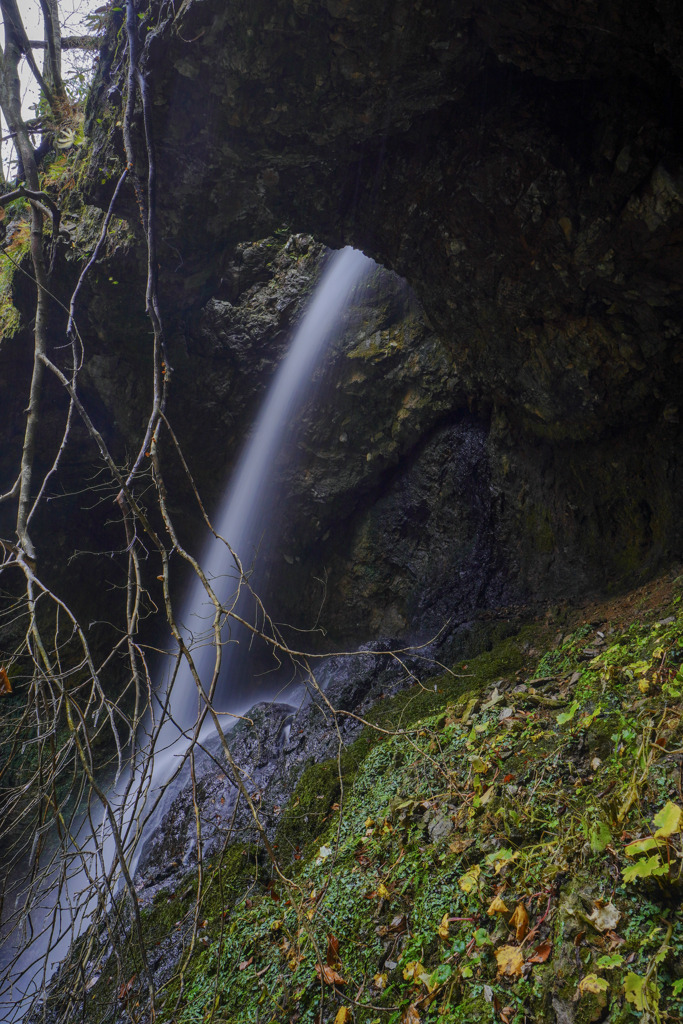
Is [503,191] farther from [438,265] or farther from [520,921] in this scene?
[520,921]

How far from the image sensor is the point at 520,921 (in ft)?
7.43

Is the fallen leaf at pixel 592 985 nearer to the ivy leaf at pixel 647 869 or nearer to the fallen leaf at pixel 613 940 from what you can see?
the fallen leaf at pixel 613 940

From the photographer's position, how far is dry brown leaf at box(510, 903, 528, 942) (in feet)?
7.34

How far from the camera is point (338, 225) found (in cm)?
575

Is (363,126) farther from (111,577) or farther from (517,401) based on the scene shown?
(111,577)

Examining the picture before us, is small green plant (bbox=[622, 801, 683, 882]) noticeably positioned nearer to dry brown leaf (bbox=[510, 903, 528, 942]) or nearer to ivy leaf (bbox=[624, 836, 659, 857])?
ivy leaf (bbox=[624, 836, 659, 857])

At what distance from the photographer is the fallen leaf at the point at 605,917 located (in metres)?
2.06

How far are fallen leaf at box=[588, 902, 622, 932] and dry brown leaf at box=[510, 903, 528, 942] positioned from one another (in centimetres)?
27

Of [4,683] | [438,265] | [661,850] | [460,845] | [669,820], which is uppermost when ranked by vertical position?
[438,265]

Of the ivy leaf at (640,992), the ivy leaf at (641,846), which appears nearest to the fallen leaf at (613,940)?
the ivy leaf at (640,992)

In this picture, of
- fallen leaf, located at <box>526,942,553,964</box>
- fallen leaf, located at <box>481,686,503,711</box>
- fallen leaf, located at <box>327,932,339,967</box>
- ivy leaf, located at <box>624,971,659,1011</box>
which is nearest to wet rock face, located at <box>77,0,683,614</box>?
fallen leaf, located at <box>481,686,503,711</box>

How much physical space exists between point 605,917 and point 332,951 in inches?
54.6

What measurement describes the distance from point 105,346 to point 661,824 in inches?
315

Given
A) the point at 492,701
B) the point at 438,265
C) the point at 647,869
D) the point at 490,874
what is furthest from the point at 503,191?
the point at 490,874
